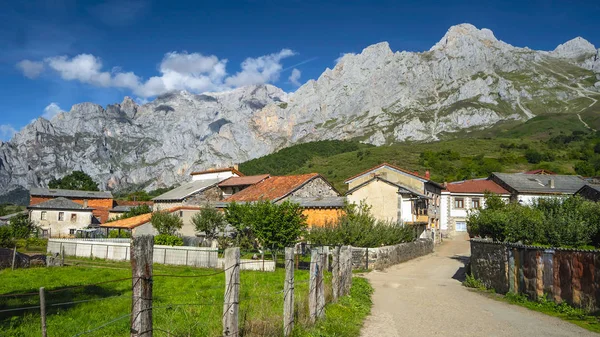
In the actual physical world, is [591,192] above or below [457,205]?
above

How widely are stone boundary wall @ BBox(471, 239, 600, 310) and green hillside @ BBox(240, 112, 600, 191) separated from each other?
6108 centimetres

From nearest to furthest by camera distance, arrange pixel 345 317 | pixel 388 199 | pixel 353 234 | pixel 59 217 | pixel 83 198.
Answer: pixel 345 317
pixel 353 234
pixel 388 199
pixel 59 217
pixel 83 198

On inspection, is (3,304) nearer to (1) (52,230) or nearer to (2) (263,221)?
(2) (263,221)

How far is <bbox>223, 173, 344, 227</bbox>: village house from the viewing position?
131 ft

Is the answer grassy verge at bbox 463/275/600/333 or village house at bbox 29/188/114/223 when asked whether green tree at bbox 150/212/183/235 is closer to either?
grassy verge at bbox 463/275/600/333

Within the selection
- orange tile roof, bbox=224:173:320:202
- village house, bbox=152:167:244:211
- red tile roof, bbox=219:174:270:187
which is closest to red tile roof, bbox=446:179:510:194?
orange tile roof, bbox=224:173:320:202

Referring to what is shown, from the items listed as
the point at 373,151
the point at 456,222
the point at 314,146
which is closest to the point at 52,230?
the point at 456,222

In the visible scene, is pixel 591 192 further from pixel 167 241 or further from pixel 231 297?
pixel 231 297

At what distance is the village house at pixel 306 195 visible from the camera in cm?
3994

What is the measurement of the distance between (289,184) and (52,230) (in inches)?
1617

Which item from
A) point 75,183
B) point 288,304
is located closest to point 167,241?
point 288,304

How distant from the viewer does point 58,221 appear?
221ft

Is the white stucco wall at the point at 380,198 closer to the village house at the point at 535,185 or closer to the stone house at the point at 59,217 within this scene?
the village house at the point at 535,185

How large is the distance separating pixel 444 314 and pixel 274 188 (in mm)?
36124
